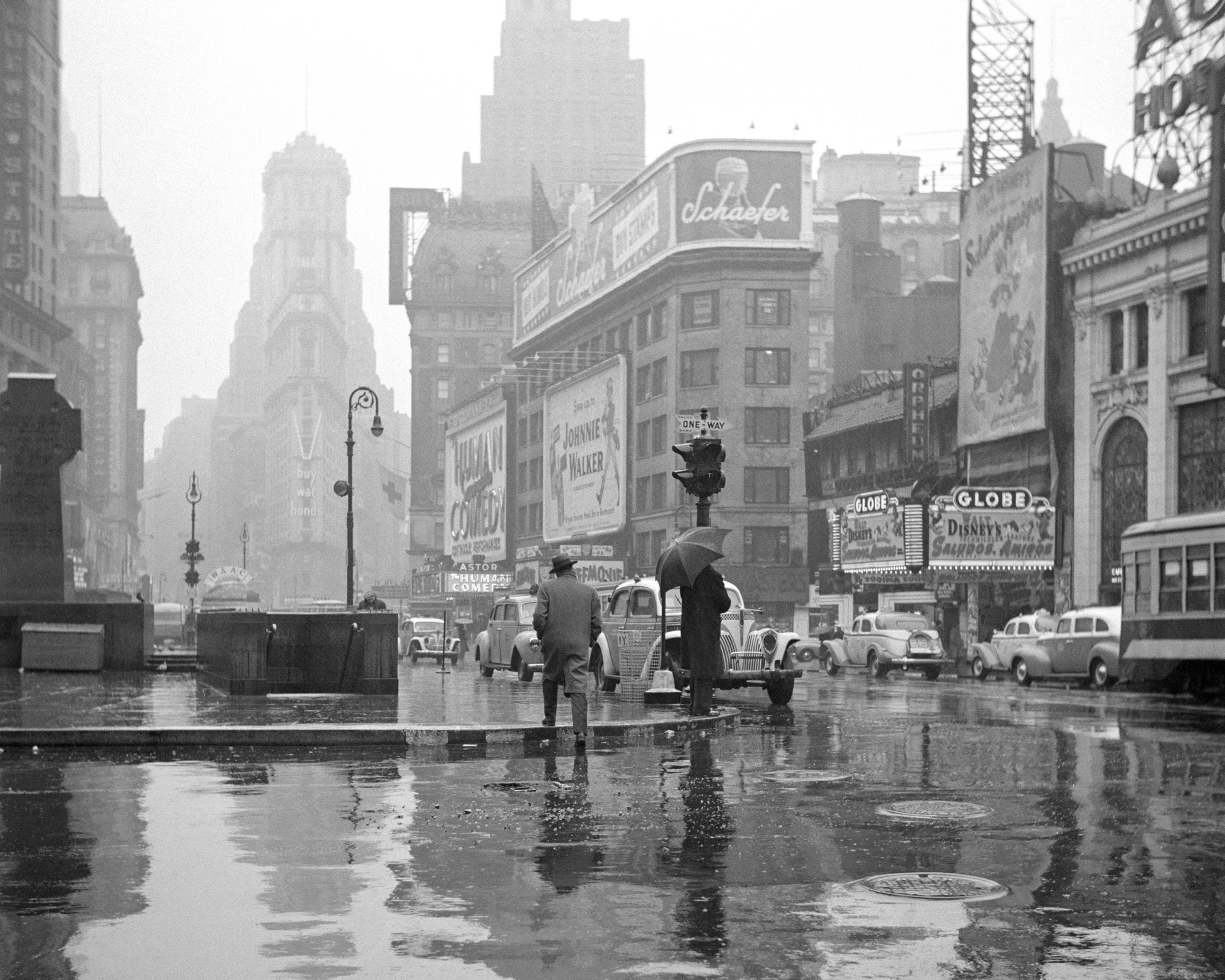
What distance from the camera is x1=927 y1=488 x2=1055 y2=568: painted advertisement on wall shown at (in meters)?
58.0

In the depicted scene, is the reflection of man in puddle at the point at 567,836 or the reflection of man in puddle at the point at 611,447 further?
the reflection of man in puddle at the point at 611,447

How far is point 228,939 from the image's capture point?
7.38 meters

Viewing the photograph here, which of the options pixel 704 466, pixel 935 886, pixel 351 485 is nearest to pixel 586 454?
pixel 351 485

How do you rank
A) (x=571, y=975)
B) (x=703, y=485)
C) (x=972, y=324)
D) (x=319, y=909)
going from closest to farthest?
(x=571, y=975), (x=319, y=909), (x=703, y=485), (x=972, y=324)

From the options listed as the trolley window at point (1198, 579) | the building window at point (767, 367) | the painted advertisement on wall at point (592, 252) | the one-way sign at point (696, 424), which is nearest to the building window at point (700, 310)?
the building window at point (767, 367)

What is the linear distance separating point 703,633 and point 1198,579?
1202 cm

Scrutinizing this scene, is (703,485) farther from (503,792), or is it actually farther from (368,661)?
(503,792)

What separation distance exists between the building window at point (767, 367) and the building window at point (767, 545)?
8335 millimetres

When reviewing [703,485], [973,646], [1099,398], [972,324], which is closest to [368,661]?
[703,485]

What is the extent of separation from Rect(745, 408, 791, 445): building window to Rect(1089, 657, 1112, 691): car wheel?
2329 inches

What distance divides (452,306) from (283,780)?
18292 cm

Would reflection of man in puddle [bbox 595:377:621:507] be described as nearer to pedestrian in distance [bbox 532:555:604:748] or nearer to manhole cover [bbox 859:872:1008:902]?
pedestrian in distance [bbox 532:555:604:748]

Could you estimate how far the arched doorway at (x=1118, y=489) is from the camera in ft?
179

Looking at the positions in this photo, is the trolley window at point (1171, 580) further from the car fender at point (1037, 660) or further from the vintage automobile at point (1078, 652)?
the car fender at point (1037, 660)
